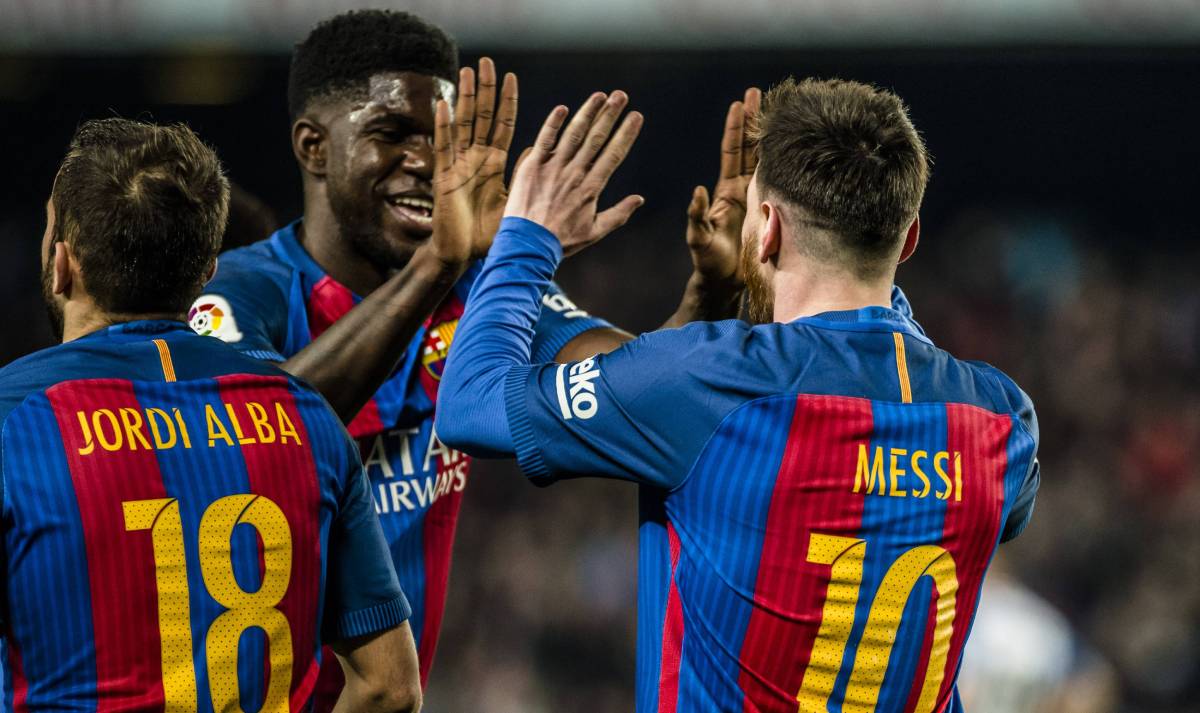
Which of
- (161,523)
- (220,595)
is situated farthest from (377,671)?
(161,523)

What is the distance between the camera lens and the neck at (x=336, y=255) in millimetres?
3730

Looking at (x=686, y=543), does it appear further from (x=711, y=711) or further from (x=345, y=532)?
(x=345, y=532)

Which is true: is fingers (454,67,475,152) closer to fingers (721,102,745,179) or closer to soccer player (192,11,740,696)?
soccer player (192,11,740,696)

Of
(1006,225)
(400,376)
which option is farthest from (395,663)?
(1006,225)

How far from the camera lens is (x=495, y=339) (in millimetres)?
2605

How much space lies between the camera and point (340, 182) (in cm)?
369

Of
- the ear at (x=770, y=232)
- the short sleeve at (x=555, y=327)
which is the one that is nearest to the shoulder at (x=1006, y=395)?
the ear at (x=770, y=232)

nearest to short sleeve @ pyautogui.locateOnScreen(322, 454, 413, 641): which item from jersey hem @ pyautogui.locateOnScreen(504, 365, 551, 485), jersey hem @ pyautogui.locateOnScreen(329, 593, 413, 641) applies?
jersey hem @ pyautogui.locateOnScreen(329, 593, 413, 641)

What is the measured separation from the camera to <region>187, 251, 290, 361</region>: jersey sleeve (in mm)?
3223

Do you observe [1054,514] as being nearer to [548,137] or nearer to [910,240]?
[910,240]

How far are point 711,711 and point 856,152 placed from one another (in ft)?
3.34

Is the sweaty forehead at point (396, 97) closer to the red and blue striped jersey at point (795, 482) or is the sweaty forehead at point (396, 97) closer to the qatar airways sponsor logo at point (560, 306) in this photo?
the qatar airways sponsor logo at point (560, 306)

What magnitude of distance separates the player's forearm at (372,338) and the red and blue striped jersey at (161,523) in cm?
57

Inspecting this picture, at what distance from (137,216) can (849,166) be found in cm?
125
